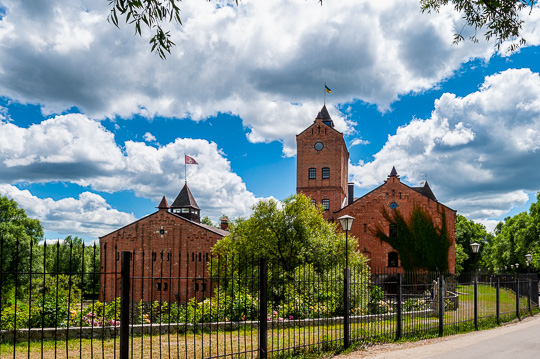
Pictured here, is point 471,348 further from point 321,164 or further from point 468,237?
point 468,237

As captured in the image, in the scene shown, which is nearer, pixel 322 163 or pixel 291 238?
pixel 291 238

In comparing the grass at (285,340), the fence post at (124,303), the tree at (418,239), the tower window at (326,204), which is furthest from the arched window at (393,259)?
the fence post at (124,303)

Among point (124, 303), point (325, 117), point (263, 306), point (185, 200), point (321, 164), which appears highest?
point (325, 117)

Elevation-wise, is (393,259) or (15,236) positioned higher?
(15,236)

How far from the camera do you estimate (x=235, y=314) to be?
12398 mm

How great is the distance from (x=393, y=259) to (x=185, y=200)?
23.0 metres

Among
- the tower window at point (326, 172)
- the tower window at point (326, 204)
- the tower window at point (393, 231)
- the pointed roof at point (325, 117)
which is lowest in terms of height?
the tower window at point (393, 231)

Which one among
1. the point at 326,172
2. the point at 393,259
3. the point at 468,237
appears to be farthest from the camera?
the point at 468,237

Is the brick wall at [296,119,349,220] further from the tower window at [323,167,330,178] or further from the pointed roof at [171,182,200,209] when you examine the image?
the pointed roof at [171,182,200,209]

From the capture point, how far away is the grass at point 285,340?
28.7ft

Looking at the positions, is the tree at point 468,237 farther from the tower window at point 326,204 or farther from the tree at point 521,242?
the tower window at point 326,204

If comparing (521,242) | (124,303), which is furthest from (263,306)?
(521,242)

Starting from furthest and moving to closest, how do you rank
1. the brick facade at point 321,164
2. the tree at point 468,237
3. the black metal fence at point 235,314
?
1. the tree at point 468,237
2. the brick facade at point 321,164
3. the black metal fence at point 235,314

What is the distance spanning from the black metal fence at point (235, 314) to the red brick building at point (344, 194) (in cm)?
1872
